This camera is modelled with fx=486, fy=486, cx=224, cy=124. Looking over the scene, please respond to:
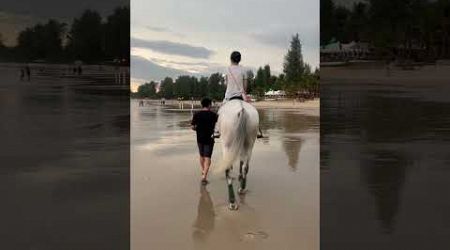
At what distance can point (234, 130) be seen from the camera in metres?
5.08

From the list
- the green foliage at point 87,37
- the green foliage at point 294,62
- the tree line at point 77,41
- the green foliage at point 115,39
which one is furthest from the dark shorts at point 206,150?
the green foliage at point 294,62

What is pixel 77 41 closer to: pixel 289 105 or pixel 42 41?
pixel 42 41

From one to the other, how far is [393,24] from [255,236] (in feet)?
25.2

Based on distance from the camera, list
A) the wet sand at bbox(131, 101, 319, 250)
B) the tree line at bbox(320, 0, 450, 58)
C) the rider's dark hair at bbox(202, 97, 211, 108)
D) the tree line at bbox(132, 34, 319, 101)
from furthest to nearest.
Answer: the tree line at bbox(132, 34, 319, 101) < the tree line at bbox(320, 0, 450, 58) < the rider's dark hair at bbox(202, 97, 211, 108) < the wet sand at bbox(131, 101, 319, 250)

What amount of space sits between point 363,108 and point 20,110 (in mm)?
8577

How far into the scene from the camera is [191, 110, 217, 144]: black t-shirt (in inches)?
243

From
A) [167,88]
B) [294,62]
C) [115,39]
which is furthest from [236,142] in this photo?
[294,62]

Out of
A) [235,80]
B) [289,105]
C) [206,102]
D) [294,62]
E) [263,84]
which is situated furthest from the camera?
[294,62]

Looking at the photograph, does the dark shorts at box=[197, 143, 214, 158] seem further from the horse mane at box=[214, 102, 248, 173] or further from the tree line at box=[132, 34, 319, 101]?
the tree line at box=[132, 34, 319, 101]

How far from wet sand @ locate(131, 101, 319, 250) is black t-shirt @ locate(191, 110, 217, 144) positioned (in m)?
0.57

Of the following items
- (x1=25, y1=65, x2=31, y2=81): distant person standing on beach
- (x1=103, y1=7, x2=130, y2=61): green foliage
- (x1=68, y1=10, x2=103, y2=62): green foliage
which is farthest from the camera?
(x1=103, y1=7, x2=130, y2=61): green foliage

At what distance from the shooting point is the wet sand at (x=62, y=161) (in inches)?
164

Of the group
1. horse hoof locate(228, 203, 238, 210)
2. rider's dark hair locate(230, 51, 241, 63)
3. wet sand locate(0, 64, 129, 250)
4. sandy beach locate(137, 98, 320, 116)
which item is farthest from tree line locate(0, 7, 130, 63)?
sandy beach locate(137, 98, 320, 116)

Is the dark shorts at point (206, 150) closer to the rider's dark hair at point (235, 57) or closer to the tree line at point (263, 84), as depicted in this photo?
the rider's dark hair at point (235, 57)
